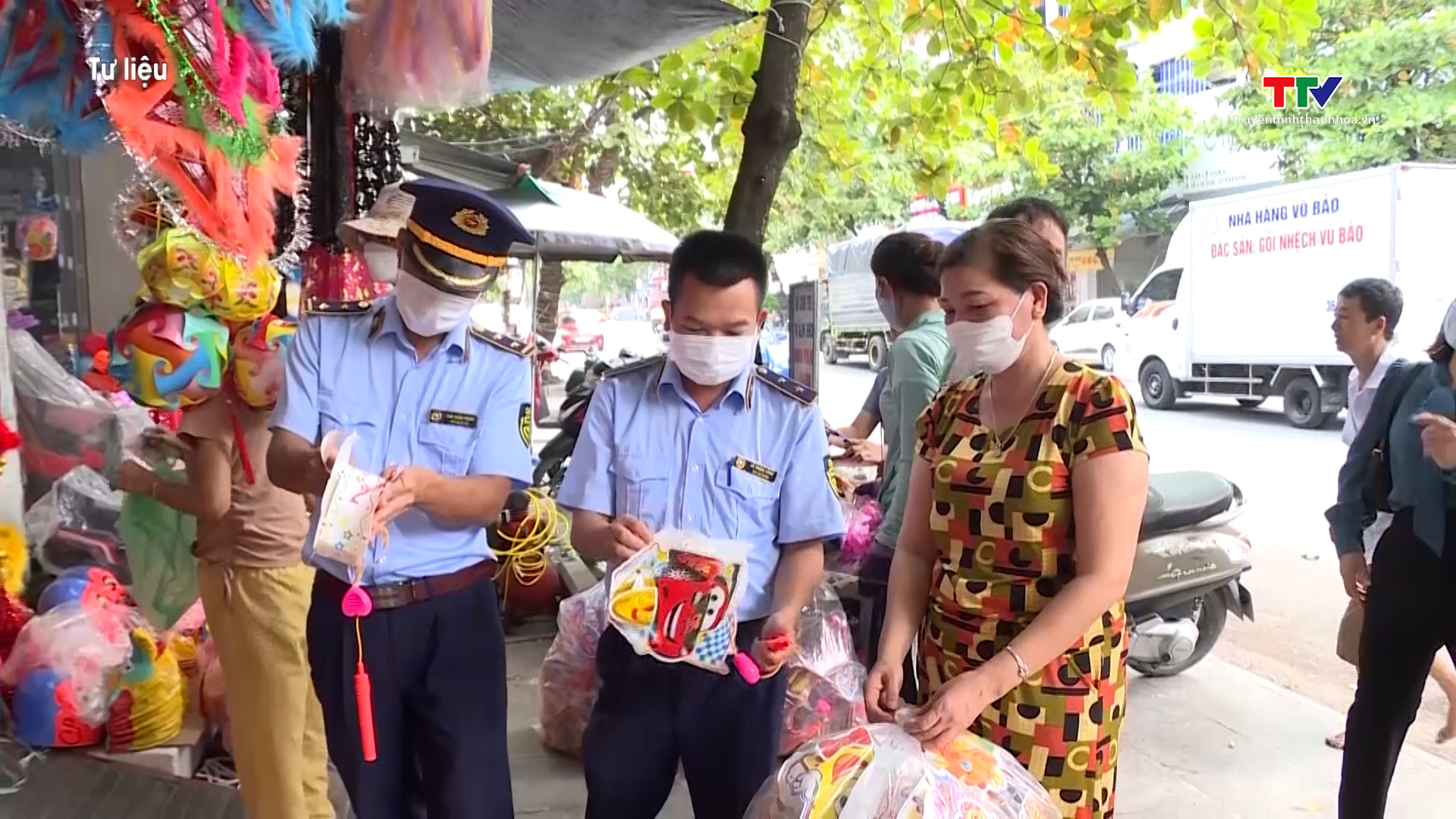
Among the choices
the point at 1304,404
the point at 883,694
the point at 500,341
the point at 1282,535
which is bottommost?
the point at 1282,535

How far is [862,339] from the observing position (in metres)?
→ 24.3

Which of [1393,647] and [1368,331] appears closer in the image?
[1393,647]

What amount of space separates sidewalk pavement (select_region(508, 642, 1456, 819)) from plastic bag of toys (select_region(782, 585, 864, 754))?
48 cm

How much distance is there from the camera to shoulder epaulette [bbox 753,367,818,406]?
82.2 inches

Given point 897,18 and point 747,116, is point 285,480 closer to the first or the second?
point 747,116

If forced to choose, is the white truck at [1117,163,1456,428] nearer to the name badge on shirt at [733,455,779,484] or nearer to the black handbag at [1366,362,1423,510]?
the black handbag at [1366,362,1423,510]

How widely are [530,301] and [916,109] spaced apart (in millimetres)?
5497

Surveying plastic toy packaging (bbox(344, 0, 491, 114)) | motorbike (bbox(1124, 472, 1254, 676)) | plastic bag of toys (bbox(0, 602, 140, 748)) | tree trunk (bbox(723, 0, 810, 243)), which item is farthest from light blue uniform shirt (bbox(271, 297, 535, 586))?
motorbike (bbox(1124, 472, 1254, 676))

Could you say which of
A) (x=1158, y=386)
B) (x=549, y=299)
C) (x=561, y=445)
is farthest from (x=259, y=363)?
(x=1158, y=386)

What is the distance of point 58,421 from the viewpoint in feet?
14.0

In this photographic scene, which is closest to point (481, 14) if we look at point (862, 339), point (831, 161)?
point (831, 161)

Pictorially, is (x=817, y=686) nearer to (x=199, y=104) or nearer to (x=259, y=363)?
(x=259, y=363)

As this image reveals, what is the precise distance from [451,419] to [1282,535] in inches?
260

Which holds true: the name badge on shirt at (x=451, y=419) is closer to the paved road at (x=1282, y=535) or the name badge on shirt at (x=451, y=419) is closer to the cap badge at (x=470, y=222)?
the cap badge at (x=470, y=222)
